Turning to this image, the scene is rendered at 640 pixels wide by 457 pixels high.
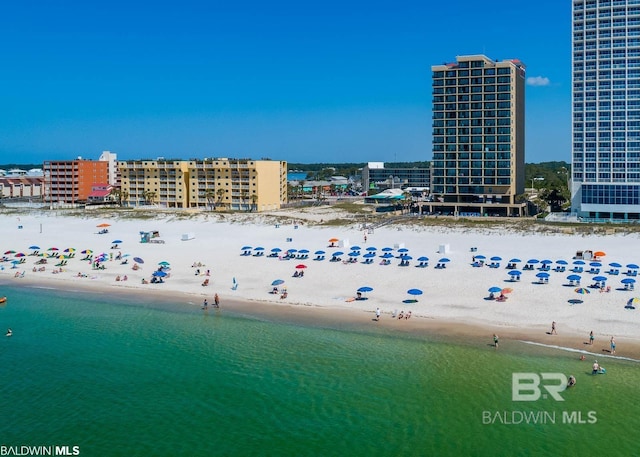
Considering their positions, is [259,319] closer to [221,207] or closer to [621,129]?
[621,129]

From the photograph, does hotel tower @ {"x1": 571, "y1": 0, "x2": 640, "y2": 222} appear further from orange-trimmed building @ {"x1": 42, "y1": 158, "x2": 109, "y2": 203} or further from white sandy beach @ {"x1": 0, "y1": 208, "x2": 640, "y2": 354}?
orange-trimmed building @ {"x1": 42, "y1": 158, "x2": 109, "y2": 203}

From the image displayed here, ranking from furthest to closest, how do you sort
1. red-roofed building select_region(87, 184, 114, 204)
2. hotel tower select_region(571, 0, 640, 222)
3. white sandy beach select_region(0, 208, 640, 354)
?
1. red-roofed building select_region(87, 184, 114, 204)
2. hotel tower select_region(571, 0, 640, 222)
3. white sandy beach select_region(0, 208, 640, 354)

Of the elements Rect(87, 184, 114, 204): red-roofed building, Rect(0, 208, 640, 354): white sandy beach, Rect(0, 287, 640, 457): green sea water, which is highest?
Rect(87, 184, 114, 204): red-roofed building

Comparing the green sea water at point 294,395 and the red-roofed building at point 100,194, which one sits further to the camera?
the red-roofed building at point 100,194

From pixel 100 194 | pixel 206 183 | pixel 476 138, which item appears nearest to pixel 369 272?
pixel 476 138

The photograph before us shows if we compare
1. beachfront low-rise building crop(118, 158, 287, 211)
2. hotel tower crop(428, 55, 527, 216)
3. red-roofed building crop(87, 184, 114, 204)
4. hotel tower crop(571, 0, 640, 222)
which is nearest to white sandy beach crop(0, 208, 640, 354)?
hotel tower crop(571, 0, 640, 222)

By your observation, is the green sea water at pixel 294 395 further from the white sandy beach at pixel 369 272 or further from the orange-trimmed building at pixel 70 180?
the orange-trimmed building at pixel 70 180

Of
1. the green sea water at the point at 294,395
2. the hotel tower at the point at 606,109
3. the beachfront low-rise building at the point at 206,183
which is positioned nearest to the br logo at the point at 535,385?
the green sea water at the point at 294,395
